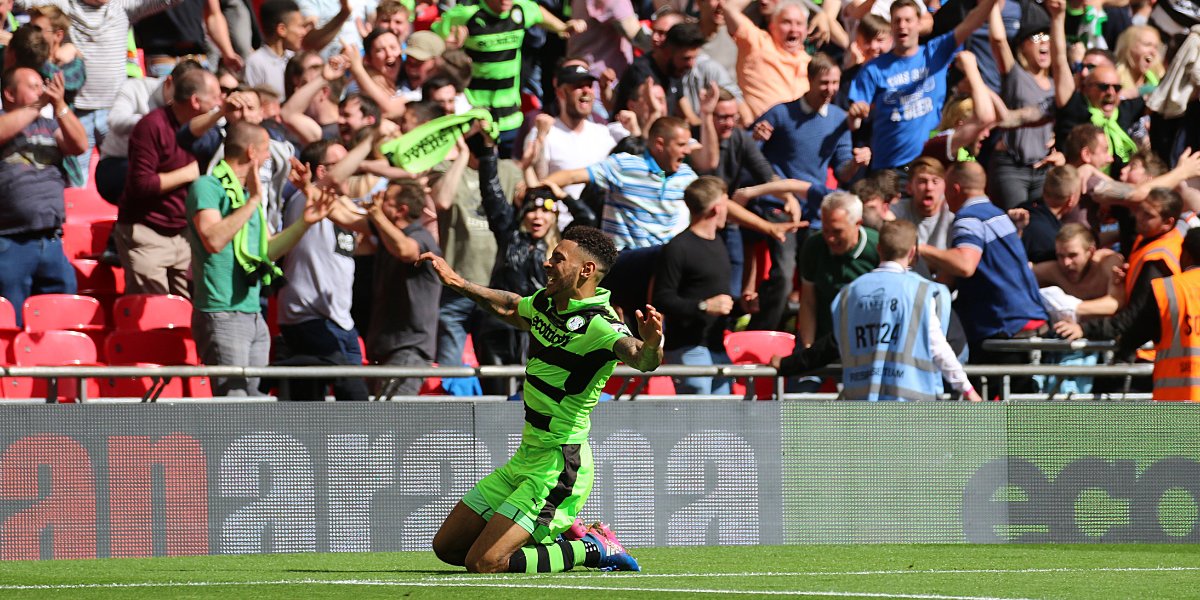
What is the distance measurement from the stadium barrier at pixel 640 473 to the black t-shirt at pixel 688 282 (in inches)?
49.2

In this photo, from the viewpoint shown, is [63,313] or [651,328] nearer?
[651,328]

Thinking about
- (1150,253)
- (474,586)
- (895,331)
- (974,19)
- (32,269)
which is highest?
(974,19)

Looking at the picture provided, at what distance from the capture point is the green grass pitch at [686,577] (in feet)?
23.0

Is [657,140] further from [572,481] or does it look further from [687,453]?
[572,481]

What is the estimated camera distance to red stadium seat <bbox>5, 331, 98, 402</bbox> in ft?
36.2

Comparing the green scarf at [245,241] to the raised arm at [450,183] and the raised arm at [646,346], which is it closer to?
the raised arm at [450,183]

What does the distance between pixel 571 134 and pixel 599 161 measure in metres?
0.66

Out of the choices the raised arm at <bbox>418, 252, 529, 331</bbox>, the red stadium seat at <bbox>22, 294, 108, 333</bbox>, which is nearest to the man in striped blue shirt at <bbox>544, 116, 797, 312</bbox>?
the red stadium seat at <bbox>22, 294, 108, 333</bbox>

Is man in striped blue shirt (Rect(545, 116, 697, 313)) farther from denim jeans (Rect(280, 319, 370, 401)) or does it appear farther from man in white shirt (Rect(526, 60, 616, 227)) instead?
denim jeans (Rect(280, 319, 370, 401))

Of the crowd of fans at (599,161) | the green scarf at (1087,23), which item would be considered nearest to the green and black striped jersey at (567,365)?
the crowd of fans at (599,161)

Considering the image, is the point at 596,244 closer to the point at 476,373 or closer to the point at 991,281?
the point at 476,373

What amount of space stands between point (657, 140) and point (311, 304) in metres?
2.76

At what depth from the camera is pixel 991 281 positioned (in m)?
11.8

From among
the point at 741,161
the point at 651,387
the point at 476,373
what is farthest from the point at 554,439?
the point at 741,161
